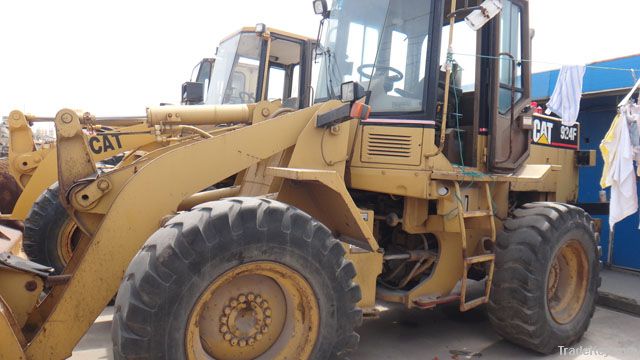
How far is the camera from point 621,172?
5293 mm

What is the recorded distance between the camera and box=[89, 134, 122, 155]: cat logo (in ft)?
18.6

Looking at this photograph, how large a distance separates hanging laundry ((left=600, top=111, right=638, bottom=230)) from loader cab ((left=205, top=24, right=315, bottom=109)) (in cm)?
374

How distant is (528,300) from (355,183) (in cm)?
169

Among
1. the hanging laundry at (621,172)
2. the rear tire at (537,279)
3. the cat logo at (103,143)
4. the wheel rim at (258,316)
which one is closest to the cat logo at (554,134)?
the hanging laundry at (621,172)

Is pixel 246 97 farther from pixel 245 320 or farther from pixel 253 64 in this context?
pixel 245 320

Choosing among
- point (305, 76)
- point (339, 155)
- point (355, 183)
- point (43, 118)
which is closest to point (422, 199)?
point (355, 183)

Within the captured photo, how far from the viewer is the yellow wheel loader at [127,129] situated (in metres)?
5.14

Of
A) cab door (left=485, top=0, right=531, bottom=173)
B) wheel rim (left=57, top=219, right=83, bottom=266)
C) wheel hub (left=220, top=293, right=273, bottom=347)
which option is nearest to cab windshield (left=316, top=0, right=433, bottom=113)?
cab door (left=485, top=0, right=531, bottom=173)

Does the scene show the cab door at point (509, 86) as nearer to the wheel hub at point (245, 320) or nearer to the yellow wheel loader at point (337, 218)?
the yellow wheel loader at point (337, 218)

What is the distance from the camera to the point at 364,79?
404cm

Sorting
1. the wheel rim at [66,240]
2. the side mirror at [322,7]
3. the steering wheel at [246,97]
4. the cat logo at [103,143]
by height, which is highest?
the side mirror at [322,7]

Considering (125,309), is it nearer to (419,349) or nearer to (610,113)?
(419,349)

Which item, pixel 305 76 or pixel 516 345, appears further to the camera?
pixel 305 76

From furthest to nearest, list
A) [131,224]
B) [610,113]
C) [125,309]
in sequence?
[610,113]
[131,224]
[125,309]
